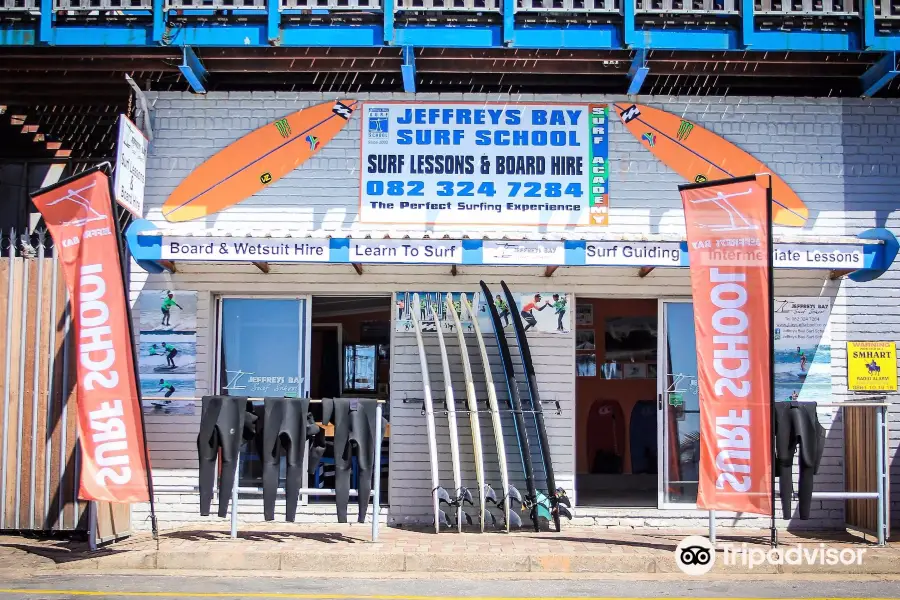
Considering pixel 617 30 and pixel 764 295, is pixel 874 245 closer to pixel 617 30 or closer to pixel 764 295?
pixel 764 295

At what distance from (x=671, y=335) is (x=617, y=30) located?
3.35 meters

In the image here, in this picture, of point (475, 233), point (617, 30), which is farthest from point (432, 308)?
point (617, 30)

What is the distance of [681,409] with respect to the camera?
10031mm

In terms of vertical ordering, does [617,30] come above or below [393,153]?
above

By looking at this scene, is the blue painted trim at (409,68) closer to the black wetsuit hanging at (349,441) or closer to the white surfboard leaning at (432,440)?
the white surfboard leaning at (432,440)

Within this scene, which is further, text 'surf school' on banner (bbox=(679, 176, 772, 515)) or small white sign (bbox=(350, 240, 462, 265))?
small white sign (bbox=(350, 240, 462, 265))

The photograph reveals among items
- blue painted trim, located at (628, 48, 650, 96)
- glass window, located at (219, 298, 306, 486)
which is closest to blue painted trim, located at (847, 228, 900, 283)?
blue painted trim, located at (628, 48, 650, 96)

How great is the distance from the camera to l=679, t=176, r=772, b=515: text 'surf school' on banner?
761 centimetres

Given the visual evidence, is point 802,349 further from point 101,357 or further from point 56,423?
point 56,423

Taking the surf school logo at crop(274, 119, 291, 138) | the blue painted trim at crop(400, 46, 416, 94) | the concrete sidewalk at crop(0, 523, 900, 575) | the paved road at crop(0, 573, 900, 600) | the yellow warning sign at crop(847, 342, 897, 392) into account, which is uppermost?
the blue painted trim at crop(400, 46, 416, 94)

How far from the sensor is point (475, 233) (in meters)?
9.82

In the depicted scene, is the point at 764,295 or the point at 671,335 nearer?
the point at 764,295

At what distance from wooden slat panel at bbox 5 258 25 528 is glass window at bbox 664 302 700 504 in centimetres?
671

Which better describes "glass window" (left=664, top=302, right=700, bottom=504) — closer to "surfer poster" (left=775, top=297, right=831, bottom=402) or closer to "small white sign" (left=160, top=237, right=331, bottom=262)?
"surfer poster" (left=775, top=297, right=831, bottom=402)
